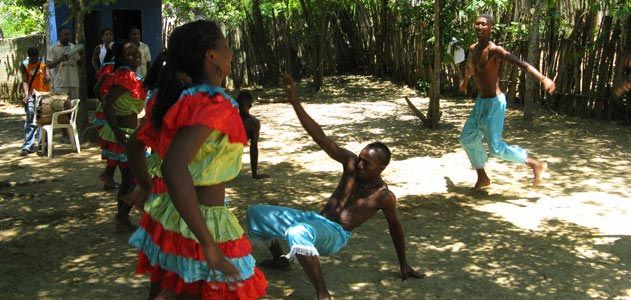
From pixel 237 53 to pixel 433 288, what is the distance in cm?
1266

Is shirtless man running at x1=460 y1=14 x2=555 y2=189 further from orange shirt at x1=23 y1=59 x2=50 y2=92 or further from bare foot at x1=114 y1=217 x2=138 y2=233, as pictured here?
orange shirt at x1=23 y1=59 x2=50 y2=92

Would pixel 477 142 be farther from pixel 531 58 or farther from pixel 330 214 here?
pixel 531 58

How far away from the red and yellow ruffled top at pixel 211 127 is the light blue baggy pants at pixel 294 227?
3.84 feet

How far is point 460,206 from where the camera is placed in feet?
18.5

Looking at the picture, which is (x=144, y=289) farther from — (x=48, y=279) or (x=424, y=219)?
(x=424, y=219)

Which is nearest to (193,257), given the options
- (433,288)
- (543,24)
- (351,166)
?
(351,166)

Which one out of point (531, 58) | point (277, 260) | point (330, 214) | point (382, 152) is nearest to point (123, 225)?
point (277, 260)

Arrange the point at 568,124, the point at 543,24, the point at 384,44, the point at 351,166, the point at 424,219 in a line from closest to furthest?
1. the point at 351,166
2. the point at 424,219
3. the point at 568,124
4. the point at 543,24
5. the point at 384,44

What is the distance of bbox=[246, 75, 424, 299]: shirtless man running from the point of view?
3.45m

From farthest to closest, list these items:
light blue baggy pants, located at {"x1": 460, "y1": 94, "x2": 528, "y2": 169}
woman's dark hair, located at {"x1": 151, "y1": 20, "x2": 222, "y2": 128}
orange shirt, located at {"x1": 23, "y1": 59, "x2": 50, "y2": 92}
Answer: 1. orange shirt, located at {"x1": 23, "y1": 59, "x2": 50, "y2": 92}
2. light blue baggy pants, located at {"x1": 460, "y1": 94, "x2": 528, "y2": 169}
3. woman's dark hair, located at {"x1": 151, "y1": 20, "x2": 222, "y2": 128}

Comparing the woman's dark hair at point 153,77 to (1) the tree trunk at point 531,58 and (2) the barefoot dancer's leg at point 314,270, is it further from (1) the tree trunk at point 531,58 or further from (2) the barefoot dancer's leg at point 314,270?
(1) the tree trunk at point 531,58

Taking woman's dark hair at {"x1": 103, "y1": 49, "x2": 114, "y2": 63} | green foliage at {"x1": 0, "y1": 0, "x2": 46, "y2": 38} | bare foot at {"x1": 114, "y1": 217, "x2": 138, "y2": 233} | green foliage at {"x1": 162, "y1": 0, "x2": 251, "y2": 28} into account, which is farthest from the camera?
green foliage at {"x1": 0, "y1": 0, "x2": 46, "y2": 38}

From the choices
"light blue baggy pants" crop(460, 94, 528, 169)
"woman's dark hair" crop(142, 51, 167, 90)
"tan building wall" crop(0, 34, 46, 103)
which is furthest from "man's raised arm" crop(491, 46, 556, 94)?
"tan building wall" crop(0, 34, 46, 103)

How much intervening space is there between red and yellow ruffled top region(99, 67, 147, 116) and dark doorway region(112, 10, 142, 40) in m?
9.31
